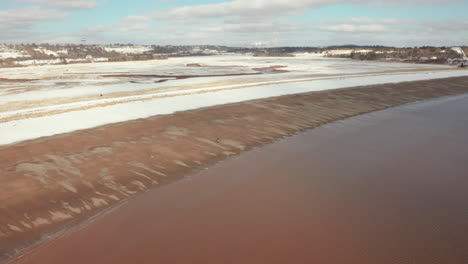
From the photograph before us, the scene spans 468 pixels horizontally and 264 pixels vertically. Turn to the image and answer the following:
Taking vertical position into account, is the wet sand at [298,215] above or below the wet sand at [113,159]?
below

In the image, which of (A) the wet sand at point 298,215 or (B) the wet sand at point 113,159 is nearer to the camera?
(A) the wet sand at point 298,215

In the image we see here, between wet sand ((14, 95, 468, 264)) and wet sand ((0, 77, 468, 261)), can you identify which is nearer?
wet sand ((14, 95, 468, 264))

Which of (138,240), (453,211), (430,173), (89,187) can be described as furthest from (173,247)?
(430,173)

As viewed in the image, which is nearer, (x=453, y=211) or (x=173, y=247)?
(x=173, y=247)

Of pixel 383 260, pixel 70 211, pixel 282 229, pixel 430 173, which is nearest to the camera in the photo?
pixel 383 260

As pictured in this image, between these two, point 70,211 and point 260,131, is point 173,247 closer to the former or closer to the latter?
point 70,211
